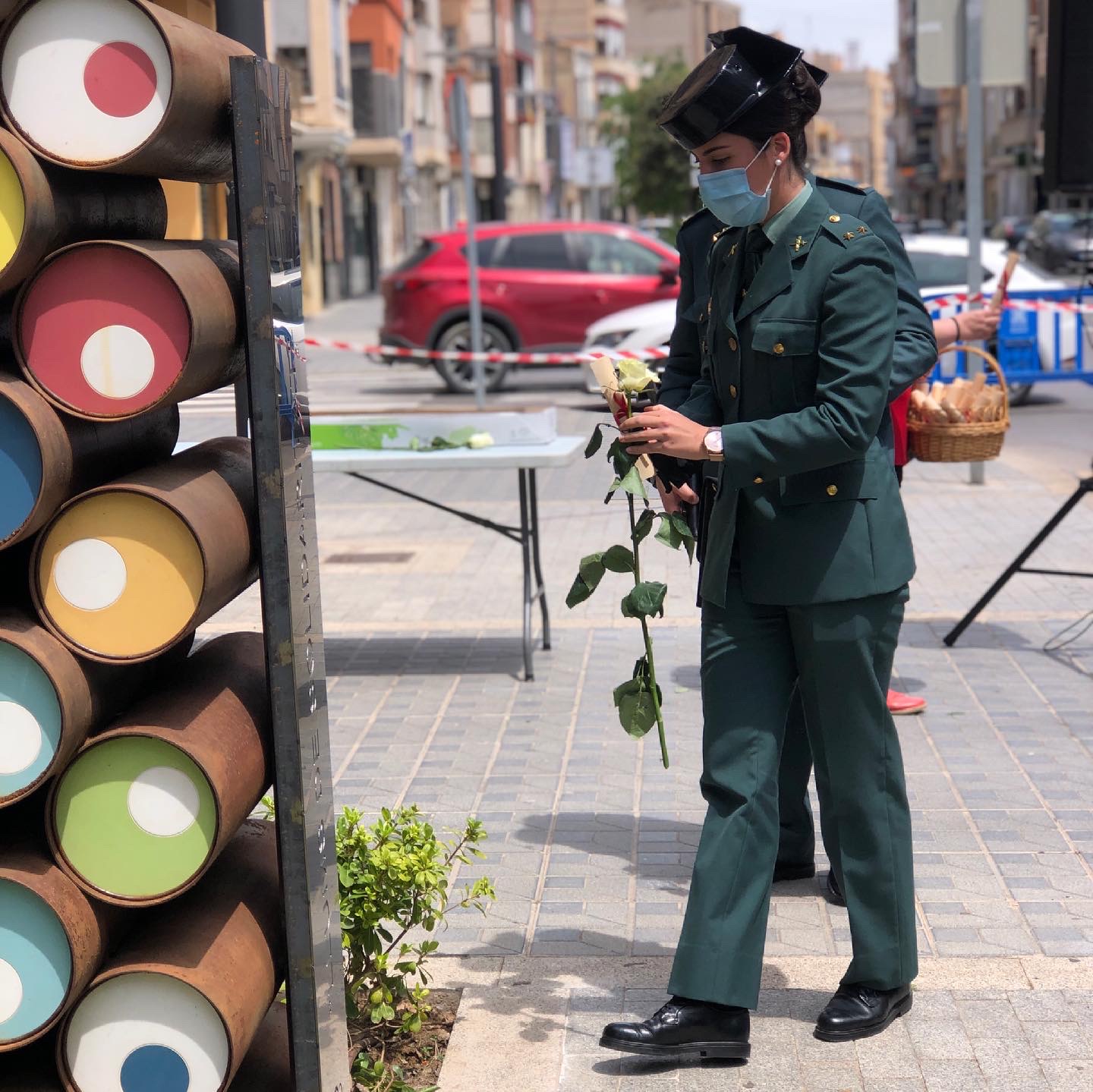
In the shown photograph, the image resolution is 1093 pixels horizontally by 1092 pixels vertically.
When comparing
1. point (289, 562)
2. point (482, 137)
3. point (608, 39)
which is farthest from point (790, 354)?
point (608, 39)

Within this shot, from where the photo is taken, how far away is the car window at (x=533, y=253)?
63.7 ft

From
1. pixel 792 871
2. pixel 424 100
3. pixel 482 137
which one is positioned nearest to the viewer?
pixel 792 871

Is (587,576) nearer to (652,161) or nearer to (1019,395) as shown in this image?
(1019,395)

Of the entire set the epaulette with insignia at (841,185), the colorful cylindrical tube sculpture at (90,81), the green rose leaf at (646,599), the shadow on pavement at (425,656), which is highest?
the colorful cylindrical tube sculpture at (90,81)

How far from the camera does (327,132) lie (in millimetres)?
38719

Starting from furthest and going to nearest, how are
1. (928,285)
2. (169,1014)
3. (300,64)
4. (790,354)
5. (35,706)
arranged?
(300,64)
(928,285)
(790,354)
(169,1014)
(35,706)

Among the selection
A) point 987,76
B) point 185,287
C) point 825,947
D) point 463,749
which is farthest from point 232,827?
point 987,76

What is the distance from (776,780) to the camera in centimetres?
351

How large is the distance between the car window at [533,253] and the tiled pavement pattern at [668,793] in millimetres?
9788

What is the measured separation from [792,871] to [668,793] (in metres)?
0.87

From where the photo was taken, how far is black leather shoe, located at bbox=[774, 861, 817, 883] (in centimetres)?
455

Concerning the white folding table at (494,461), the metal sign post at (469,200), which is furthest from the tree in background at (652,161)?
the white folding table at (494,461)

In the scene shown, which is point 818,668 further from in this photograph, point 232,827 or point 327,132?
point 327,132

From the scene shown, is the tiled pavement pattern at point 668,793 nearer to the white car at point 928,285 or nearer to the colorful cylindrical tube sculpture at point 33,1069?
the colorful cylindrical tube sculpture at point 33,1069
